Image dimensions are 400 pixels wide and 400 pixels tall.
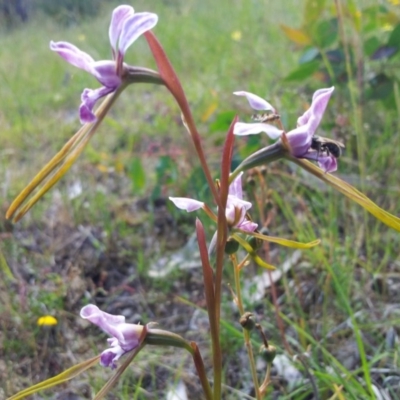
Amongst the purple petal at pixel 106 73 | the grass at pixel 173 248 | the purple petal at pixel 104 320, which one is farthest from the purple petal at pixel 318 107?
the grass at pixel 173 248

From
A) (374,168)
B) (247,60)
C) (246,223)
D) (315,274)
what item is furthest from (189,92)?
(246,223)

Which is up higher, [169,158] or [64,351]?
[169,158]

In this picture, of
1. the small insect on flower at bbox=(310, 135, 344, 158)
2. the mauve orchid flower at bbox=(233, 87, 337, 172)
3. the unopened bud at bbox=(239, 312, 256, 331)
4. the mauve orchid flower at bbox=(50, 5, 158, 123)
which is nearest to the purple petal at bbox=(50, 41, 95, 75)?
the mauve orchid flower at bbox=(50, 5, 158, 123)

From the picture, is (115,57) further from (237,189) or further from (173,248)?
(173,248)

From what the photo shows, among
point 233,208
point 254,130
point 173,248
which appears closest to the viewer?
point 254,130

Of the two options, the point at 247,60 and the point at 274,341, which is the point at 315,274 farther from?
the point at 247,60

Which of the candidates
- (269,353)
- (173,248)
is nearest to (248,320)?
(269,353)
